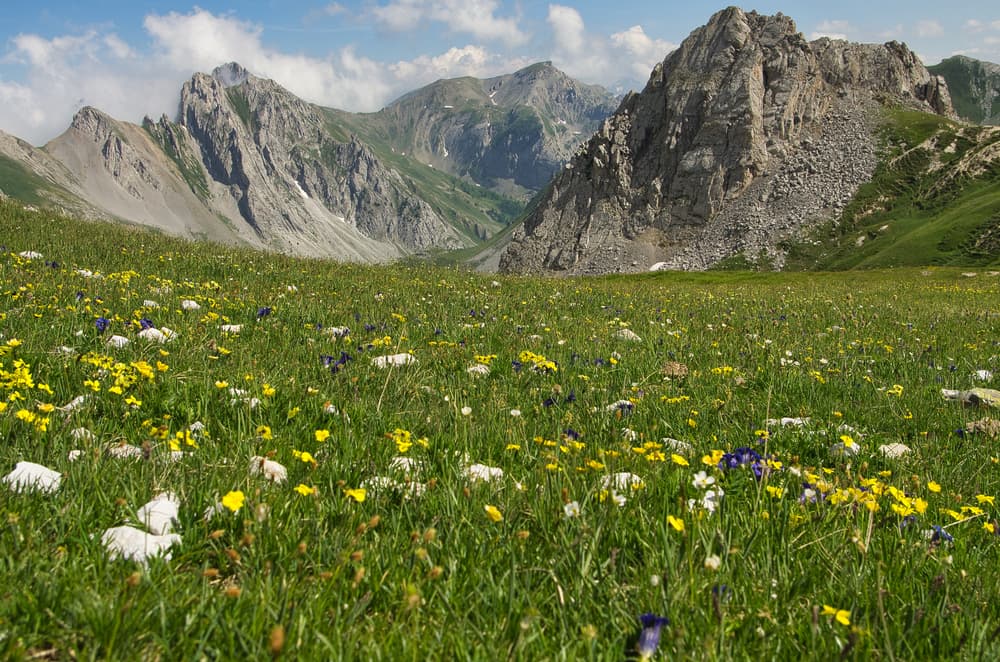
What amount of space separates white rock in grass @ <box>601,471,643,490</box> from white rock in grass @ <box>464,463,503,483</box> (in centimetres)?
66

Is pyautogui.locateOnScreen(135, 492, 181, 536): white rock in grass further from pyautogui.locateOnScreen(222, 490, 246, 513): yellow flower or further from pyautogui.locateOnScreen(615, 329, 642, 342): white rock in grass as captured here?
pyautogui.locateOnScreen(615, 329, 642, 342): white rock in grass

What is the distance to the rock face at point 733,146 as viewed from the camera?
149125 millimetres

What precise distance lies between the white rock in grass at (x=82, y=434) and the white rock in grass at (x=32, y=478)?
446mm

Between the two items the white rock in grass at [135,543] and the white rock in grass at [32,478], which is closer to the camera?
the white rock in grass at [135,543]

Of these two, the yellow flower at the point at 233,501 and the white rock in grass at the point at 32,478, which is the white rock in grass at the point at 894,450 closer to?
the yellow flower at the point at 233,501

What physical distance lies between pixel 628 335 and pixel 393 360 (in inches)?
208

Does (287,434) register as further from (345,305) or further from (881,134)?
(881,134)

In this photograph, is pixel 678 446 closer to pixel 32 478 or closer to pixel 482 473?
pixel 482 473

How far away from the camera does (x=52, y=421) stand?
4.05 metres

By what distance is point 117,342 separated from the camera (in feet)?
20.9

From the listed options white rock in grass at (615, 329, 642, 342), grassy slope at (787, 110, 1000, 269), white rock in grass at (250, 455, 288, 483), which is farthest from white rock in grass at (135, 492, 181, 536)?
grassy slope at (787, 110, 1000, 269)

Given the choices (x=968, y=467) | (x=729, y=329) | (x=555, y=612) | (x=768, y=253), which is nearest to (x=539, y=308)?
(x=729, y=329)

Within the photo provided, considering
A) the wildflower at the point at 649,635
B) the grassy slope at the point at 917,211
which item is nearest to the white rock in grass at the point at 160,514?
the wildflower at the point at 649,635

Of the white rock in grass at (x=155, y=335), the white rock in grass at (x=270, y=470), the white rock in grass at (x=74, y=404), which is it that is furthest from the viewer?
the white rock in grass at (x=155, y=335)
